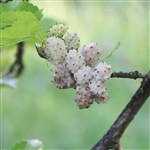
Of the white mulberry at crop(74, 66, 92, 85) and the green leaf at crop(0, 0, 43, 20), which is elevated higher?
the green leaf at crop(0, 0, 43, 20)

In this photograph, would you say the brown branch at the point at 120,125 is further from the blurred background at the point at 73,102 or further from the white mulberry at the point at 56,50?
the blurred background at the point at 73,102

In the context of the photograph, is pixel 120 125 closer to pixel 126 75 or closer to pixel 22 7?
pixel 126 75

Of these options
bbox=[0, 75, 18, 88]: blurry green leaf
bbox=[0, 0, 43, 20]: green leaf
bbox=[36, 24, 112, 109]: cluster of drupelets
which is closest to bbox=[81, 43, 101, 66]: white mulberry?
bbox=[36, 24, 112, 109]: cluster of drupelets

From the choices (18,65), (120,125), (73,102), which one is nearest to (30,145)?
(120,125)

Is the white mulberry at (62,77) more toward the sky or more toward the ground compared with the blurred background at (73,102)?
more toward the ground

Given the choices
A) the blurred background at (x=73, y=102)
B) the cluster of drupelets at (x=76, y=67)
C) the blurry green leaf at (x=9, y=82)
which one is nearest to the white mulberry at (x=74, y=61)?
the cluster of drupelets at (x=76, y=67)

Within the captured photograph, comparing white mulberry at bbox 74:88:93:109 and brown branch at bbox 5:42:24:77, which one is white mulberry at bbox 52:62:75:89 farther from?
brown branch at bbox 5:42:24:77

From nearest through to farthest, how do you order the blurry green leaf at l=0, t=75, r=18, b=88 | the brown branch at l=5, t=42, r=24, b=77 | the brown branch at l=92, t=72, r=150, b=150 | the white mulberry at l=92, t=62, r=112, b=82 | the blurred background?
1. the white mulberry at l=92, t=62, r=112, b=82
2. the brown branch at l=92, t=72, r=150, b=150
3. the blurry green leaf at l=0, t=75, r=18, b=88
4. the brown branch at l=5, t=42, r=24, b=77
5. the blurred background
